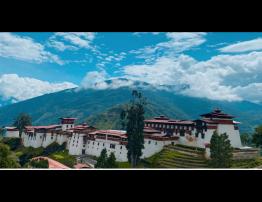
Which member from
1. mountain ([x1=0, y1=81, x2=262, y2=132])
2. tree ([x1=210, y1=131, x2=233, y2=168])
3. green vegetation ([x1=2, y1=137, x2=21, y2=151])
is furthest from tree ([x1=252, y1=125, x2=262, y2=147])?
mountain ([x1=0, y1=81, x2=262, y2=132])

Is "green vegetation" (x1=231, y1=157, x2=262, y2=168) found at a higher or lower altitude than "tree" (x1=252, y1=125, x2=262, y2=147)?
lower

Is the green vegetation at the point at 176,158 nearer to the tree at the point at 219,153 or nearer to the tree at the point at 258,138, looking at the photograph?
the tree at the point at 219,153

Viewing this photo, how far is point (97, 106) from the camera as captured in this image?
95.3 m

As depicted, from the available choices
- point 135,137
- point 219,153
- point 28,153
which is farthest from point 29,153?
point 219,153

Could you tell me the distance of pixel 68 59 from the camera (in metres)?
111

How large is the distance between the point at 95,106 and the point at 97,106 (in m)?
0.63

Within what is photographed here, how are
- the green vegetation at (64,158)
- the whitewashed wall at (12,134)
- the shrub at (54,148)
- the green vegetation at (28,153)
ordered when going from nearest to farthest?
the green vegetation at (64,158) → the green vegetation at (28,153) → the shrub at (54,148) → the whitewashed wall at (12,134)

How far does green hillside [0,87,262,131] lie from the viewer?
9203cm

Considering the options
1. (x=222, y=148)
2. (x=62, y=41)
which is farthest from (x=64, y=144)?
(x=62, y=41)

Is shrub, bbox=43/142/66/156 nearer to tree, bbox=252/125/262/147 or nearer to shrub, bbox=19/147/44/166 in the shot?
shrub, bbox=19/147/44/166

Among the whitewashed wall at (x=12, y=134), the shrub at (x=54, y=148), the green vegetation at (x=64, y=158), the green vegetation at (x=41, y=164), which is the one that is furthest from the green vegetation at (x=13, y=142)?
the green vegetation at (x=41, y=164)

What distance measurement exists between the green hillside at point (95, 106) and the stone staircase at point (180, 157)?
4884 cm

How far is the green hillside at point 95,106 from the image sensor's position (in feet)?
302
